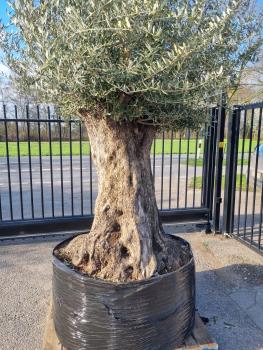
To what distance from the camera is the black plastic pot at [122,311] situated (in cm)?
189

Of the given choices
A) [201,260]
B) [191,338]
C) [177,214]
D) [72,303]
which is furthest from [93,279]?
[177,214]

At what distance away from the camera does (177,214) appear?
4520 mm

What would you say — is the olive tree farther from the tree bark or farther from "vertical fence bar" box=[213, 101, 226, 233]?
"vertical fence bar" box=[213, 101, 226, 233]

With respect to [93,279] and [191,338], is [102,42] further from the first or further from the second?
[191,338]

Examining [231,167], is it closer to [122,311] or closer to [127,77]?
[122,311]

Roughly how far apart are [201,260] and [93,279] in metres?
2.14

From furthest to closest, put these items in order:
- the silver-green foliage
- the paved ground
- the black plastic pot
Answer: the paved ground, the black plastic pot, the silver-green foliage

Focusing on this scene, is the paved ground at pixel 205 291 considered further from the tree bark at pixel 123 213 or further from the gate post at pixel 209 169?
the tree bark at pixel 123 213

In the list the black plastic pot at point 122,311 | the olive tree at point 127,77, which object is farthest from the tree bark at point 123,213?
the black plastic pot at point 122,311

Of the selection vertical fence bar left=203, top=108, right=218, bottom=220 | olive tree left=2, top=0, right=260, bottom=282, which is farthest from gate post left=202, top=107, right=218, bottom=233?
olive tree left=2, top=0, right=260, bottom=282

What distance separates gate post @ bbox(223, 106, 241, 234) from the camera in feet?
13.7

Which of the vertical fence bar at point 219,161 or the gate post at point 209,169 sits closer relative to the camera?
the vertical fence bar at point 219,161

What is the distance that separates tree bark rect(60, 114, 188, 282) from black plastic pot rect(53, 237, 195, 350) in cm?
13

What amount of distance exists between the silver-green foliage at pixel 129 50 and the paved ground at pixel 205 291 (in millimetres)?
1768
